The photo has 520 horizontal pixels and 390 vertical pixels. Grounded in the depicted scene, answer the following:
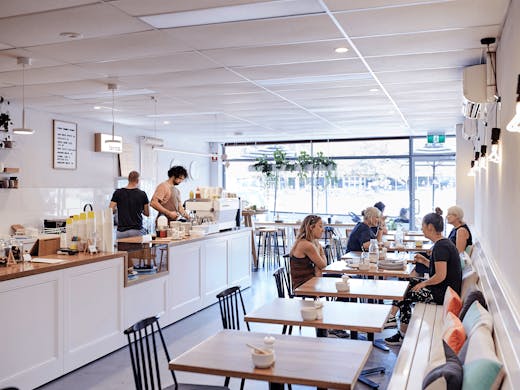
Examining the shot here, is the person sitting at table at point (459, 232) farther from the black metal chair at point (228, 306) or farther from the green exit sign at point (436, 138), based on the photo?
the green exit sign at point (436, 138)

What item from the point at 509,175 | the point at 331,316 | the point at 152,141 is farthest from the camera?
the point at 152,141

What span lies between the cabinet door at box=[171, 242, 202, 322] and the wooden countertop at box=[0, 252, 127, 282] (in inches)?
44.2

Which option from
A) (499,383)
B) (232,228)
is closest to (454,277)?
(499,383)

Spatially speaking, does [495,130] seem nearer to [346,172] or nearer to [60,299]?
[60,299]

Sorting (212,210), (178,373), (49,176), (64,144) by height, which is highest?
(64,144)

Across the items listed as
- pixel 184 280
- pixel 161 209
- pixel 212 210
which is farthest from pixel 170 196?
pixel 184 280

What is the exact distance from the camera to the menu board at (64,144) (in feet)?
27.3

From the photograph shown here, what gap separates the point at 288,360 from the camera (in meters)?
2.60

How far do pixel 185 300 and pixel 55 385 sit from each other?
2.29m

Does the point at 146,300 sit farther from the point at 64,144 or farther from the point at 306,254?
the point at 64,144

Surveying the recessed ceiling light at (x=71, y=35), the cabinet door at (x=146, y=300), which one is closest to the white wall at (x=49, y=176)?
the cabinet door at (x=146, y=300)

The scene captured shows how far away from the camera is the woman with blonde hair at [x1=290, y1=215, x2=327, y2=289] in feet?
16.8

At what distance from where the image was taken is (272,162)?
1327cm

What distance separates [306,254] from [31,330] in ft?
8.08
